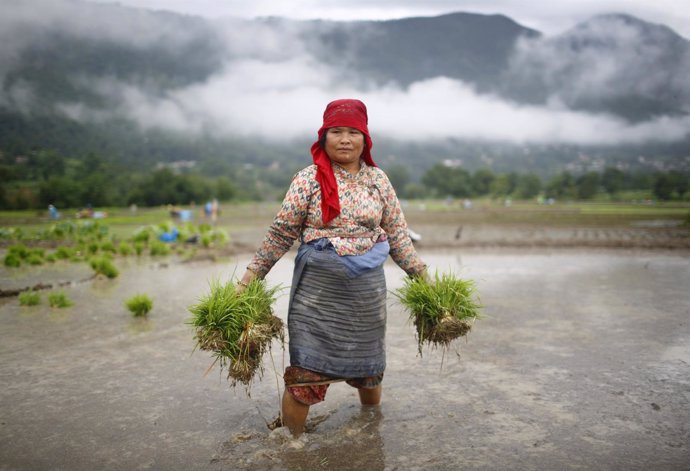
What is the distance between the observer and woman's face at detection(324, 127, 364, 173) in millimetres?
3352

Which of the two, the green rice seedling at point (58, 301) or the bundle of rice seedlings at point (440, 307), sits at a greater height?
the bundle of rice seedlings at point (440, 307)

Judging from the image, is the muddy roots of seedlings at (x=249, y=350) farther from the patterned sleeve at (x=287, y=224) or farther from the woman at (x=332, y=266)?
the patterned sleeve at (x=287, y=224)

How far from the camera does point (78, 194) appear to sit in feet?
116

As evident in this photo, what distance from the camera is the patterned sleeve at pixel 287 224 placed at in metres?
3.34

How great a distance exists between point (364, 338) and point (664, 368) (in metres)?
2.84

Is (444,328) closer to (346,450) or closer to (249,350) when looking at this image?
(346,450)

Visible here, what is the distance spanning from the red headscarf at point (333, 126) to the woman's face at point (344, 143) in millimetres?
44

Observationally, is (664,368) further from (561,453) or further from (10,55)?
(10,55)

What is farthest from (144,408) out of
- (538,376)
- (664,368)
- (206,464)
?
(664,368)

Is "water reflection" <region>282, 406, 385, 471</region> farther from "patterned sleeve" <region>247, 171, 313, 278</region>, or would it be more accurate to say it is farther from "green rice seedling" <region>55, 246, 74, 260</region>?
"green rice seedling" <region>55, 246, 74, 260</region>

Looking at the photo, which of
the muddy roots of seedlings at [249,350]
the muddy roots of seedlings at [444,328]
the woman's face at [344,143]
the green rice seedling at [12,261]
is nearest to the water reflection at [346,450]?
the muddy roots of seedlings at [249,350]

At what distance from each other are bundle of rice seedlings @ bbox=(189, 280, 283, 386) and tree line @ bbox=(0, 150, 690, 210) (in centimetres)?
2992

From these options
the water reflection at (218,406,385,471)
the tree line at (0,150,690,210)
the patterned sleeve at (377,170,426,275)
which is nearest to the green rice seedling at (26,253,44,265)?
the water reflection at (218,406,385,471)

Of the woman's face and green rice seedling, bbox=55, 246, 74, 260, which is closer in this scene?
the woman's face
